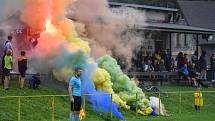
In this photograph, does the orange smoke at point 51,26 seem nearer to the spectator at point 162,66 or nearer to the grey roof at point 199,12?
the spectator at point 162,66

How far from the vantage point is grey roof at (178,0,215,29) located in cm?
6181

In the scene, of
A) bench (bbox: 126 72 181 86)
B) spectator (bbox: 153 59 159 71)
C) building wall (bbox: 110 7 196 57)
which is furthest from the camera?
spectator (bbox: 153 59 159 71)

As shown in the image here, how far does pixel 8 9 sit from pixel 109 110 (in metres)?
6.63

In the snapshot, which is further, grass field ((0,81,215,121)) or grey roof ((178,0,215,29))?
grey roof ((178,0,215,29))

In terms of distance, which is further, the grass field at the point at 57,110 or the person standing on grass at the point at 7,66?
the person standing on grass at the point at 7,66

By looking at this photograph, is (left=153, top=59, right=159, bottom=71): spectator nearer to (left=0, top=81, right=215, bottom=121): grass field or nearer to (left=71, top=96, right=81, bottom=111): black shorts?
(left=0, top=81, right=215, bottom=121): grass field

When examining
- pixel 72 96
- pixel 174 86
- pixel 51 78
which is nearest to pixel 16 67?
pixel 51 78

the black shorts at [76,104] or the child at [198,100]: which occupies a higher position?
the black shorts at [76,104]

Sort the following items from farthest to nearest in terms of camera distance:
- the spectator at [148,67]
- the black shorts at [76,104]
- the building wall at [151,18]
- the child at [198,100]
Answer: the spectator at [148,67]
the building wall at [151,18]
the child at [198,100]
the black shorts at [76,104]

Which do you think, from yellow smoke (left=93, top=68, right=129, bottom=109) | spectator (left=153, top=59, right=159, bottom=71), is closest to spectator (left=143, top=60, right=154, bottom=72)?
spectator (left=153, top=59, right=159, bottom=71)

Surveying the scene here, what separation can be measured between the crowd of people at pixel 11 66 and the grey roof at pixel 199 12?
1415 inches

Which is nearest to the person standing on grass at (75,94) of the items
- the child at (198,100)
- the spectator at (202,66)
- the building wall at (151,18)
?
the building wall at (151,18)

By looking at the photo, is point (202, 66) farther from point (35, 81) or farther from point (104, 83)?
point (35, 81)

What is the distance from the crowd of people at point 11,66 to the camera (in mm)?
24906
